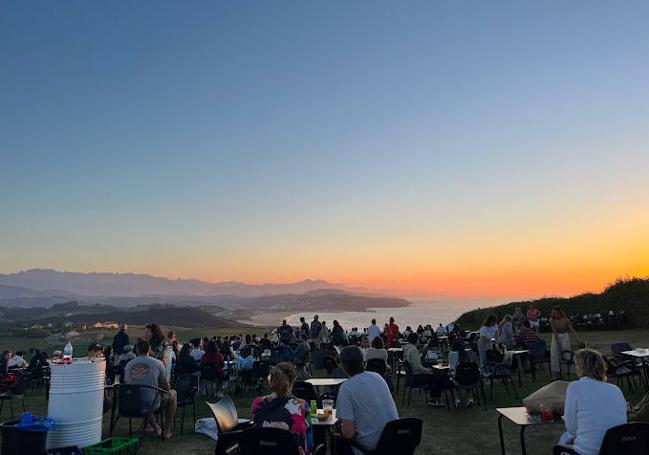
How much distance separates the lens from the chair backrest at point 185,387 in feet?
23.9

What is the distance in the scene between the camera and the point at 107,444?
541 centimetres

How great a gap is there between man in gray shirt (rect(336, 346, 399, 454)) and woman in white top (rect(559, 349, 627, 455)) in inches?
53.5

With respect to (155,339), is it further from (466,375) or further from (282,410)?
(466,375)

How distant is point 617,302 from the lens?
22.3 m

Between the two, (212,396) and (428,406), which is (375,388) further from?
(212,396)

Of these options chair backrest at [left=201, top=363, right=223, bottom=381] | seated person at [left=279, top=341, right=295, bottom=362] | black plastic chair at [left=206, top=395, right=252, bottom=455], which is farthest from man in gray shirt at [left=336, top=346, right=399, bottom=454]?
seated person at [left=279, top=341, right=295, bottom=362]

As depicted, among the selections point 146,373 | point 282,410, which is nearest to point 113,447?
point 146,373

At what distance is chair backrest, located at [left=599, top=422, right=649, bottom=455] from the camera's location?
333 cm

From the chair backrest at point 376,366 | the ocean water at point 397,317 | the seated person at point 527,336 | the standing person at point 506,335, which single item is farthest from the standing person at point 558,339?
the ocean water at point 397,317

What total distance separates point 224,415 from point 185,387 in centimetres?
310

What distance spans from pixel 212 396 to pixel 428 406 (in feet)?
17.0

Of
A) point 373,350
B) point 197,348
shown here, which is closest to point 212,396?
point 197,348

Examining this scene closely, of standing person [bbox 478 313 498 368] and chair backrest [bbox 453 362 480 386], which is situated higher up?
standing person [bbox 478 313 498 368]

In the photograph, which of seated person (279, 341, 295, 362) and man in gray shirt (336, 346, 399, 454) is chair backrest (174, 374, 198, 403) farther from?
seated person (279, 341, 295, 362)
